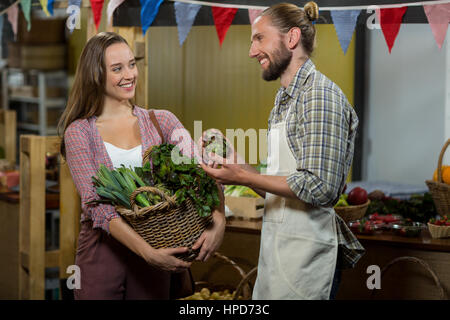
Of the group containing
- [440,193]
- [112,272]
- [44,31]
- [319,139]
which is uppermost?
[44,31]

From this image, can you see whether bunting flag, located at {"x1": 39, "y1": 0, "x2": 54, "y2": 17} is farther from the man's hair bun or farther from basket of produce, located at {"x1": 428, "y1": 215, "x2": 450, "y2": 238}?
basket of produce, located at {"x1": 428, "y1": 215, "x2": 450, "y2": 238}

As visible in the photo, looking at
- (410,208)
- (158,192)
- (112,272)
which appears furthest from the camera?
(410,208)

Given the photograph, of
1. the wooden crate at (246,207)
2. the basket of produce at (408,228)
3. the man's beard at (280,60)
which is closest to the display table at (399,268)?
the basket of produce at (408,228)

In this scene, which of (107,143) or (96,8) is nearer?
(107,143)

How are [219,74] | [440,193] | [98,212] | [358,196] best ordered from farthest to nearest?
[219,74]
[358,196]
[440,193]
[98,212]

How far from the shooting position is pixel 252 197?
138 inches

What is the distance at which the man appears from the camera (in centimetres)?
202

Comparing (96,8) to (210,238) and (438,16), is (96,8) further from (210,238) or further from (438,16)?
(438,16)

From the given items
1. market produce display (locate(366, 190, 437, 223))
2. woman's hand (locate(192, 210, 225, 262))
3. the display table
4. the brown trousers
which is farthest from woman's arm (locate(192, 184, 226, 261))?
market produce display (locate(366, 190, 437, 223))

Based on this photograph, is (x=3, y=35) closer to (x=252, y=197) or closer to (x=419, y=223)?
(x=252, y=197)

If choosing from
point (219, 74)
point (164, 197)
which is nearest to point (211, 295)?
point (164, 197)

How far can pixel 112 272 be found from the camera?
8.21 feet

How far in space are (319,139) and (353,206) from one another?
4.73 ft

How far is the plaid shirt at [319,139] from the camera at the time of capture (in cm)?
199
